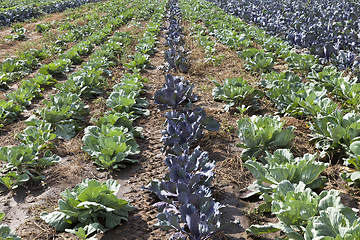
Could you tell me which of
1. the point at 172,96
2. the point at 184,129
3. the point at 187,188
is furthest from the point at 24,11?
the point at 187,188

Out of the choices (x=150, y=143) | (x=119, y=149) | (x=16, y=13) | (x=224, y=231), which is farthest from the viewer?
(x=16, y=13)

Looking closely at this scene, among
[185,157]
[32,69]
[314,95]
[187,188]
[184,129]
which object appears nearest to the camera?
[187,188]

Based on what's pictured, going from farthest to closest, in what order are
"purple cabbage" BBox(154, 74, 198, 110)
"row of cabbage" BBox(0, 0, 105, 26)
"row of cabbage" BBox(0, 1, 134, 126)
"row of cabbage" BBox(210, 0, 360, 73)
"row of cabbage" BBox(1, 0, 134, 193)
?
"row of cabbage" BBox(0, 0, 105, 26) < "row of cabbage" BBox(210, 0, 360, 73) < "row of cabbage" BBox(0, 1, 134, 126) < "purple cabbage" BBox(154, 74, 198, 110) < "row of cabbage" BBox(1, 0, 134, 193)

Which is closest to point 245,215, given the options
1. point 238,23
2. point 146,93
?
point 146,93

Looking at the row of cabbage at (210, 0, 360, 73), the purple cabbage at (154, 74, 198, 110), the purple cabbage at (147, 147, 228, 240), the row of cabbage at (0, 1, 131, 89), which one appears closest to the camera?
the purple cabbage at (147, 147, 228, 240)

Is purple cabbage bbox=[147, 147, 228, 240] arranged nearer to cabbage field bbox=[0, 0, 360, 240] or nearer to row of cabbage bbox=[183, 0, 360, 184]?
cabbage field bbox=[0, 0, 360, 240]

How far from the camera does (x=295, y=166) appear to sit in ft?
8.51

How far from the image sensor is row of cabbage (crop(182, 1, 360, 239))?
6.31ft

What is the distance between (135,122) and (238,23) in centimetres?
905

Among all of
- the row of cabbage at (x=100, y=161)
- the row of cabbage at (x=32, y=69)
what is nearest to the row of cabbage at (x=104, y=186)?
the row of cabbage at (x=100, y=161)

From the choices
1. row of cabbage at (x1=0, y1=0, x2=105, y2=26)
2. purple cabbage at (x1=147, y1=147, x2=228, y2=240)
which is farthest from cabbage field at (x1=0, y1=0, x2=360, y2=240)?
row of cabbage at (x1=0, y1=0, x2=105, y2=26)

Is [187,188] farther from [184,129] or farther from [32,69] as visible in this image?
[32,69]

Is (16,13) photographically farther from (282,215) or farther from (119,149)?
(282,215)

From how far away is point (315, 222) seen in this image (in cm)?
188
